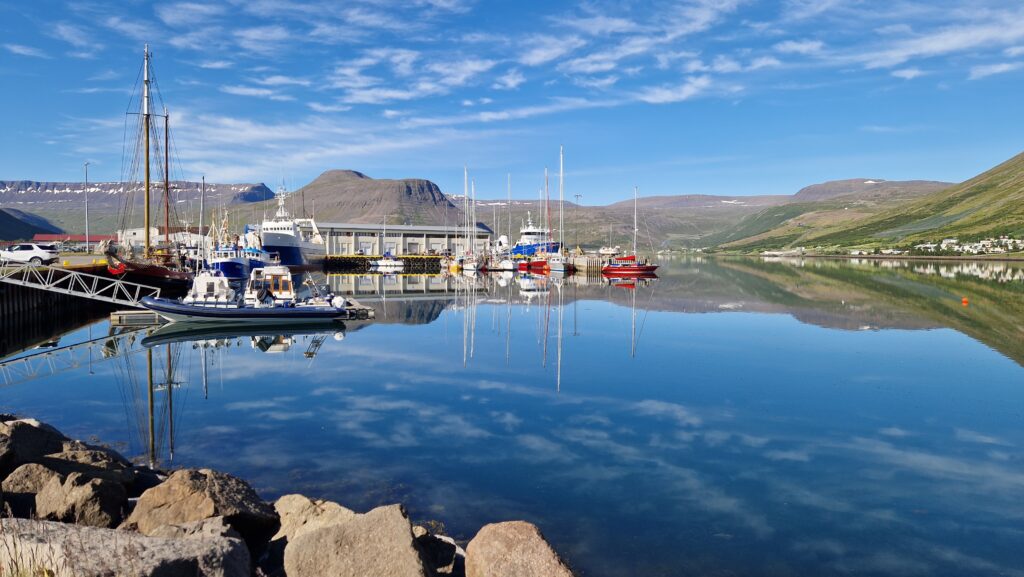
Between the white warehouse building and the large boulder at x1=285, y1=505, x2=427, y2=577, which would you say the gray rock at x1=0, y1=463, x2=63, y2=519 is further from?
the white warehouse building

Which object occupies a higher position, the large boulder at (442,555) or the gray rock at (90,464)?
the gray rock at (90,464)

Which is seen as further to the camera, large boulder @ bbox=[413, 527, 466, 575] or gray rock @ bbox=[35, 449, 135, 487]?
gray rock @ bbox=[35, 449, 135, 487]

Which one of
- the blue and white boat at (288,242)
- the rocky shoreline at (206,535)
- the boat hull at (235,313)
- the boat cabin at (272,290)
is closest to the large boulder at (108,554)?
the rocky shoreline at (206,535)

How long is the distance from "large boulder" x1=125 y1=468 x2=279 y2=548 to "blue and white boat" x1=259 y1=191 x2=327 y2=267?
268 ft

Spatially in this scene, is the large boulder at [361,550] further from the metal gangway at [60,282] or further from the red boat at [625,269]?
the red boat at [625,269]

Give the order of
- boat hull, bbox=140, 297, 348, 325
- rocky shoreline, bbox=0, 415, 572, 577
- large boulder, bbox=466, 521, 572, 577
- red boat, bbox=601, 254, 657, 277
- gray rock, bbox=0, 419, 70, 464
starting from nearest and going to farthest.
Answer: rocky shoreline, bbox=0, 415, 572, 577 < large boulder, bbox=466, 521, 572, 577 < gray rock, bbox=0, 419, 70, 464 < boat hull, bbox=140, 297, 348, 325 < red boat, bbox=601, 254, 657, 277

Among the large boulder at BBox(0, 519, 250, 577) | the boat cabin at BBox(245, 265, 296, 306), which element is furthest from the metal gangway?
the large boulder at BBox(0, 519, 250, 577)

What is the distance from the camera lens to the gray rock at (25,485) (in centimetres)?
1065

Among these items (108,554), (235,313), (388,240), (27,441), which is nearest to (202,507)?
(108,554)

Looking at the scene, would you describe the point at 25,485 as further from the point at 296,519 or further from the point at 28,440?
the point at 296,519

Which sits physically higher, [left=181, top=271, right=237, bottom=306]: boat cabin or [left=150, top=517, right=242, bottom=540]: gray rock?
[left=181, top=271, right=237, bottom=306]: boat cabin

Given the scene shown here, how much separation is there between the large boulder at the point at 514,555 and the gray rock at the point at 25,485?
730cm

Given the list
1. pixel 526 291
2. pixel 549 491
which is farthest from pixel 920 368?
pixel 526 291

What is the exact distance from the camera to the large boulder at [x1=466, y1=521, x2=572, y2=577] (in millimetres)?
8359
